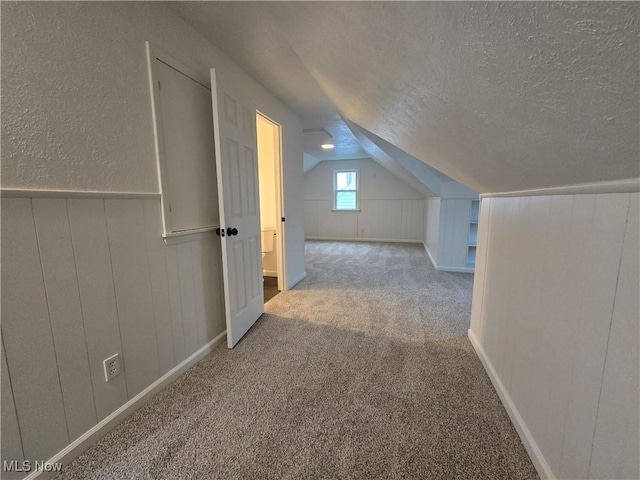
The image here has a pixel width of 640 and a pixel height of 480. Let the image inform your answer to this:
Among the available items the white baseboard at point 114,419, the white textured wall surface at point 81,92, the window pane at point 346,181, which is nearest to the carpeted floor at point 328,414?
the white baseboard at point 114,419

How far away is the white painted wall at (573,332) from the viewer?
0.67 metres

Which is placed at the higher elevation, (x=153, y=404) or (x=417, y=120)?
(x=417, y=120)

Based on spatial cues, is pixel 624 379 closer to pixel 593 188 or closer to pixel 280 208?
pixel 593 188

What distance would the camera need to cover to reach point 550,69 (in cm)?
54

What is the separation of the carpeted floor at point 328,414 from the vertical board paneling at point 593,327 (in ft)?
1.02

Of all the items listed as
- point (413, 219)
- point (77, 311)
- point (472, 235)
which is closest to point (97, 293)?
point (77, 311)

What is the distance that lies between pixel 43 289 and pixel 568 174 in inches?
72.0

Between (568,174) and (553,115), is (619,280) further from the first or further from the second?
(553,115)

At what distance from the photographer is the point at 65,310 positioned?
3.48 ft

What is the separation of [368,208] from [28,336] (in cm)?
633

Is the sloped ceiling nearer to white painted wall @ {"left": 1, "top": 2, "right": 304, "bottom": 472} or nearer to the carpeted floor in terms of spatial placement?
white painted wall @ {"left": 1, "top": 2, "right": 304, "bottom": 472}

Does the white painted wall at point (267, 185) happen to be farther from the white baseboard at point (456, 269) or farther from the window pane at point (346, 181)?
the window pane at point (346, 181)

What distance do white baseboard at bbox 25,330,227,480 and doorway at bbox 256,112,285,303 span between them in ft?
4.39

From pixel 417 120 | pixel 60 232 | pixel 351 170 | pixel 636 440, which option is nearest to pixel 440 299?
pixel 417 120
